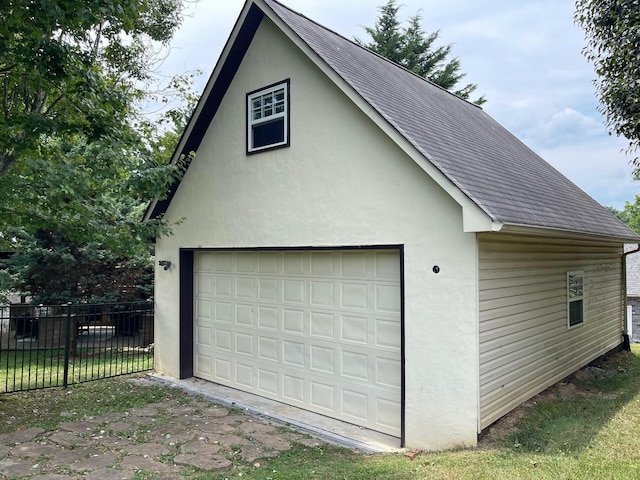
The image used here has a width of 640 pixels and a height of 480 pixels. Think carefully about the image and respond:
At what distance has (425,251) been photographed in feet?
18.9

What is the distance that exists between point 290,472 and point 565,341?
221 inches

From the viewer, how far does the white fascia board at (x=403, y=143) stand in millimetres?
5035

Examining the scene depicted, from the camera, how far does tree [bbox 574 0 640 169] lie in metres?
8.15

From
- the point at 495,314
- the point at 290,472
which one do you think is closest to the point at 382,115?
the point at 495,314

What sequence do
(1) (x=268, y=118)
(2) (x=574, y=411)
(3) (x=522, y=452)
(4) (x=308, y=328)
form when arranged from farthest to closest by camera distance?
(1) (x=268, y=118)
(4) (x=308, y=328)
(2) (x=574, y=411)
(3) (x=522, y=452)

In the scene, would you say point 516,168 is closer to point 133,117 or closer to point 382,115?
point 382,115

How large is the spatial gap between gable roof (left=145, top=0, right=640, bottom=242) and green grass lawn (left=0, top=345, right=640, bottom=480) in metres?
2.47

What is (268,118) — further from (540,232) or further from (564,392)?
(564,392)

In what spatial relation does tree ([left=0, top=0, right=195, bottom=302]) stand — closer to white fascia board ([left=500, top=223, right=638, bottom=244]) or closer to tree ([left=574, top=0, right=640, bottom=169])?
white fascia board ([left=500, top=223, right=638, bottom=244])

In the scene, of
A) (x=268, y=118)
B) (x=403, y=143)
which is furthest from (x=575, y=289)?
(x=268, y=118)

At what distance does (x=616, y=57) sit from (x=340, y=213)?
20.2ft

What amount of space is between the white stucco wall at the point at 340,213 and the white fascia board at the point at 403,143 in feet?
0.88

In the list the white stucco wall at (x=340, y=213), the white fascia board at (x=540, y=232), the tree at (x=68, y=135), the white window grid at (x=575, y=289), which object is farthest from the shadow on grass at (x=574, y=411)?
the tree at (x=68, y=135)

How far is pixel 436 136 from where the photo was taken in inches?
267
